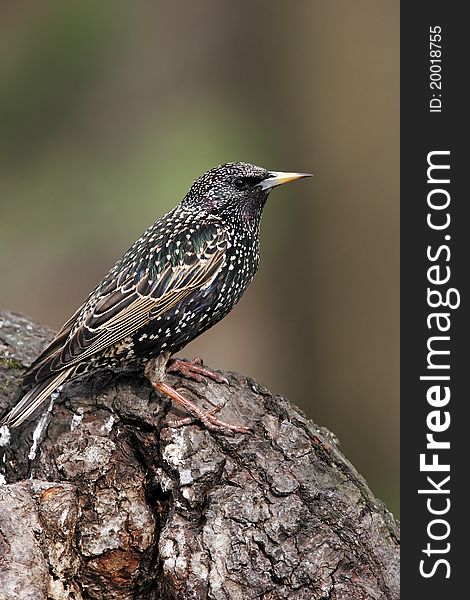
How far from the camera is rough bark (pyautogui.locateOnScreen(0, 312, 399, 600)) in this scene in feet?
11.7

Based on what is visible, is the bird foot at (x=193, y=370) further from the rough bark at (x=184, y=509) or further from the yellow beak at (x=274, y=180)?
the yellow beak at (x=274, y=180)

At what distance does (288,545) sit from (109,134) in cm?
904

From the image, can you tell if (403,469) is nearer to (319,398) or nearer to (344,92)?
(319,398)

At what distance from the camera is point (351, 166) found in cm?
645

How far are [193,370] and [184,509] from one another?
35.4 inches

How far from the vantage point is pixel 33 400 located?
427 centimetres

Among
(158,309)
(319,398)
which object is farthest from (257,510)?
(319,398)

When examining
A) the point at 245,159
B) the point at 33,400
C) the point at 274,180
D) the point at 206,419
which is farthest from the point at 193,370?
the point at 245,159

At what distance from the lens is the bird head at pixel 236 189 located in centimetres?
474

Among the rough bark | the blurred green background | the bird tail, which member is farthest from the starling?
the blurred green background

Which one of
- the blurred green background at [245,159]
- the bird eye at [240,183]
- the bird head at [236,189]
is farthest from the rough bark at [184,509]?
the blurred green background at [245,159]

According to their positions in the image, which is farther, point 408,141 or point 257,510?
point 408,141

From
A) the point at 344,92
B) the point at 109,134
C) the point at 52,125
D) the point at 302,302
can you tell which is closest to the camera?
the point at 344,92

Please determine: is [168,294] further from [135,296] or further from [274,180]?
[274,180]
